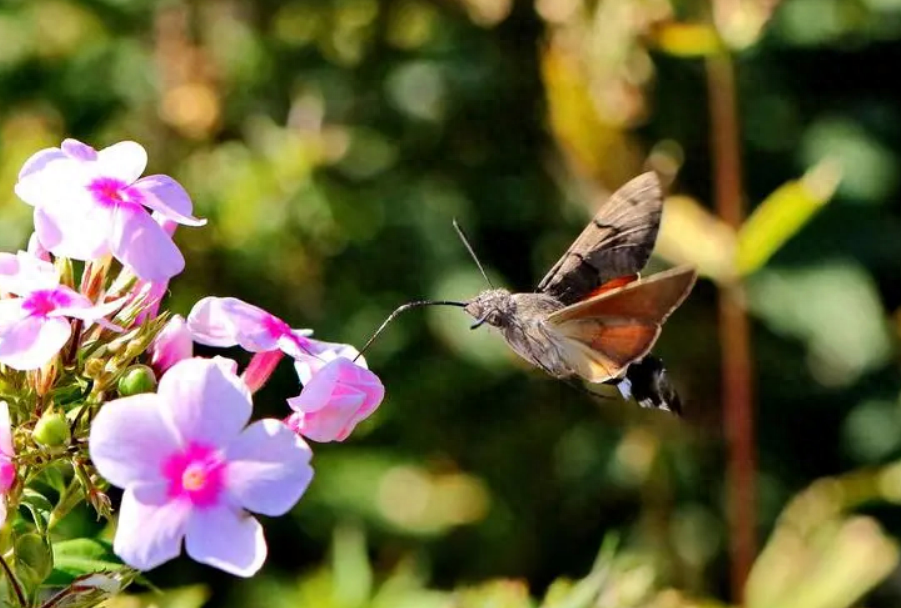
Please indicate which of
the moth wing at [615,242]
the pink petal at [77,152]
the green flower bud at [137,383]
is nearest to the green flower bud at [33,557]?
the green flower bud at [137,383]

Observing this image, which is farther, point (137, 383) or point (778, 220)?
point (778, 220)

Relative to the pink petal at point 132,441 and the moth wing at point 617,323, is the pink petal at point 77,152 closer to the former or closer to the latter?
the pink petal at point 132,441

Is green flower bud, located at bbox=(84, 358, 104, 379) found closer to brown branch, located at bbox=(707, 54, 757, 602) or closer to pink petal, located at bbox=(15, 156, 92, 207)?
pink petal, located at bbox=(15, 156, 92, 207)

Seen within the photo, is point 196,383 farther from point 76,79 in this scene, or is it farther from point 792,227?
point 76,79

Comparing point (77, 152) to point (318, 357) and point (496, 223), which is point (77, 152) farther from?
point (496, 223)

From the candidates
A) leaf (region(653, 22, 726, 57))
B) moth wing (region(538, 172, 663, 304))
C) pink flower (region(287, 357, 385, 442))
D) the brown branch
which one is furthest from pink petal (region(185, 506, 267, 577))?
the brown branch

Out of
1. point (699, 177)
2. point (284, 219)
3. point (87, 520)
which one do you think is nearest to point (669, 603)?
point (87, 520)

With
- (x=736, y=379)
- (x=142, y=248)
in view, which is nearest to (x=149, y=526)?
(x=142, y=248)
